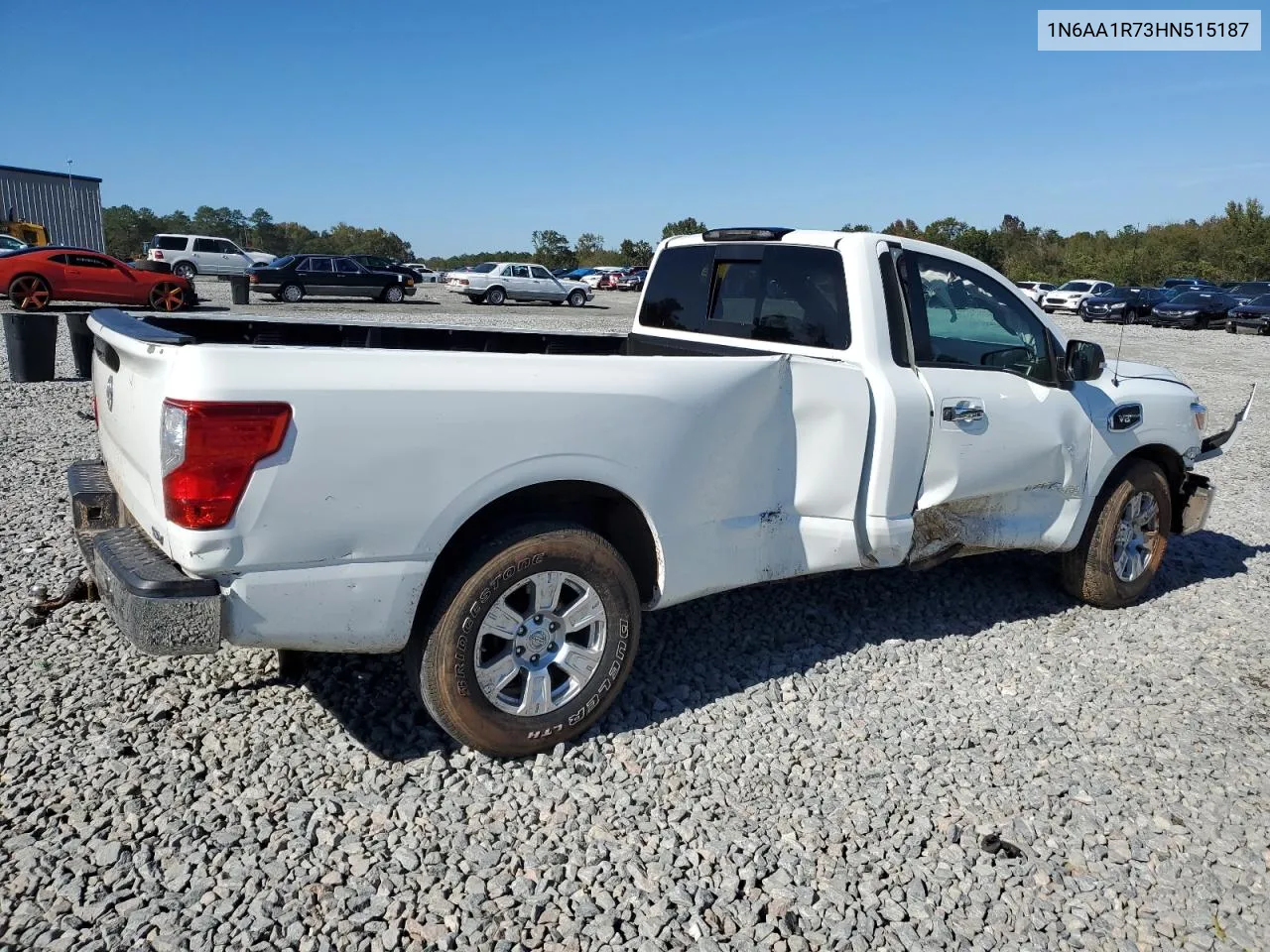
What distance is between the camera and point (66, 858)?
280 centimetres

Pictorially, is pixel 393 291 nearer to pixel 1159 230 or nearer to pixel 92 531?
pixel 92 531

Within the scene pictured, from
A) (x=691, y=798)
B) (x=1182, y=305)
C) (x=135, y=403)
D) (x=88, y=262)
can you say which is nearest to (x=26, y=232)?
(x=88, y=262)

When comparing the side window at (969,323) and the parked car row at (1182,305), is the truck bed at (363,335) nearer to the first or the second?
the side window at (969,323)

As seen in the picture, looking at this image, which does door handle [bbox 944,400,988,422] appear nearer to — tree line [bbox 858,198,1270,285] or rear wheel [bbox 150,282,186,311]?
rear wheel [bbox 150,282,186,311]

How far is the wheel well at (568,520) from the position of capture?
3299 millimetres

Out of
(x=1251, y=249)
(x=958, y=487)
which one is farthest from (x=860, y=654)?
(x=1251, y=249)

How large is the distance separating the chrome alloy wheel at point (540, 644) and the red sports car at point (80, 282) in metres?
21.9

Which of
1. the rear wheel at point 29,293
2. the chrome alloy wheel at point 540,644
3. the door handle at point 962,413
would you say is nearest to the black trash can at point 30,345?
the chrome alloy wheel at point 540,644

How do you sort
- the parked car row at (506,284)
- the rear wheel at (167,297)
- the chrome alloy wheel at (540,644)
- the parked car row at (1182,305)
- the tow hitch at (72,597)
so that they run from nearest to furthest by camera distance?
the chrome alloy wheel at (540,644) → the tow hitch at (72,597) → the rear wheel at (167,297) → the parked car row at (1182,305) → the parked car row at (506,284)

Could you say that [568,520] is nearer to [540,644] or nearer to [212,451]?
[540,644]

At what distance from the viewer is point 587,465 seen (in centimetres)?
337

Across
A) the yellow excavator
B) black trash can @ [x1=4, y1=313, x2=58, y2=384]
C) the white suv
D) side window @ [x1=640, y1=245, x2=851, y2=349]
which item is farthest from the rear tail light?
the yellow excavator

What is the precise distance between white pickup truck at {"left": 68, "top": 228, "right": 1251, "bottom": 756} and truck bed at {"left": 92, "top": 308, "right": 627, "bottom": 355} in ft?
0.07

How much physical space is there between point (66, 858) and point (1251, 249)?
8075 centimetres
